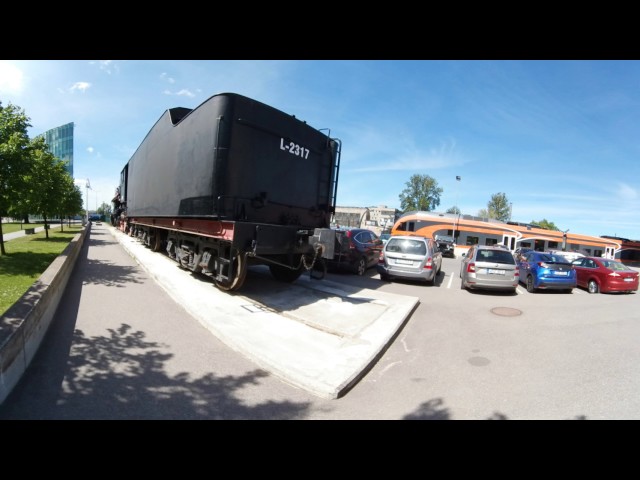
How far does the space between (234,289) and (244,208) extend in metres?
1.93

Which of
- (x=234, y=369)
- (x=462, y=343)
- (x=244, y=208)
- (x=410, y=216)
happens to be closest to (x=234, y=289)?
(x=244, y=208)

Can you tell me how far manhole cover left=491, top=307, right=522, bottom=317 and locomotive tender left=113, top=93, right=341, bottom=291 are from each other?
14.1ft

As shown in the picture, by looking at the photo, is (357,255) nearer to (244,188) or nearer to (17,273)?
(244,188)

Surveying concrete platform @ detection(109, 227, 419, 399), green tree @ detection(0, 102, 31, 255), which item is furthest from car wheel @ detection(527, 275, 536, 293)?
green tree @ detection(0, 102, 31, 255)

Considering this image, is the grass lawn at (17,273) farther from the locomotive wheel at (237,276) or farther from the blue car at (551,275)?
the blue car at (551,275)

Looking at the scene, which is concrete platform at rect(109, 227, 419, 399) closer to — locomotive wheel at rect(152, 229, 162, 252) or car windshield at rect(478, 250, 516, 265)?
car windshield at rect(478, 250, 516, 265)

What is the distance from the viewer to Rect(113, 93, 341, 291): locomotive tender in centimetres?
601

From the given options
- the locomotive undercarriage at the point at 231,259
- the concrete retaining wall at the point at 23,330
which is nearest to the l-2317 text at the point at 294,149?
the locomotive undercarriage at the point at 231,259

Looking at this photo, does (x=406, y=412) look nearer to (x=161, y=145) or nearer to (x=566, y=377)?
(x=566, y=377)

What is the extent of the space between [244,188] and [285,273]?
10.2 feet

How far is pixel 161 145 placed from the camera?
384 inches

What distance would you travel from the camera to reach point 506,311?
7633 millimetres

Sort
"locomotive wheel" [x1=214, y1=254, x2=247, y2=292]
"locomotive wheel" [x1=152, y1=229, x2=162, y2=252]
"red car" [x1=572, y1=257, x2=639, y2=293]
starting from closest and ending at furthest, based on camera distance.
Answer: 1. "locomotive wheel" [x1=214, y1=254, x2=247, y2=292]
2. "red car" [x1=572, y1=257, x2=639, y2=293]
3. "locomotive wheel" [x1=152, y1=229, x2=162, y2=252]

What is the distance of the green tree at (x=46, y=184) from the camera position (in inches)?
497
